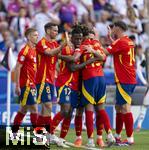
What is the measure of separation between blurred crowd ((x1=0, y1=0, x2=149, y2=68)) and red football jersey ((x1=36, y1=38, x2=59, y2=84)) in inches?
356

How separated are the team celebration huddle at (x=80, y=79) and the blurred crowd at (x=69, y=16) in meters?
8.61

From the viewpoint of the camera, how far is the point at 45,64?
1588 centimetres

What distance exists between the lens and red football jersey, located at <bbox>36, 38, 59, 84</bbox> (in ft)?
51.9

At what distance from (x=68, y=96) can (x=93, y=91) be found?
0.49m

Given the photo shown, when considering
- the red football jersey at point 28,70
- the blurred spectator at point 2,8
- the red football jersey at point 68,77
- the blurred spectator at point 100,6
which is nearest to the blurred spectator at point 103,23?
the blurred spectator at point 100,6

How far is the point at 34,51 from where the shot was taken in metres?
16.7

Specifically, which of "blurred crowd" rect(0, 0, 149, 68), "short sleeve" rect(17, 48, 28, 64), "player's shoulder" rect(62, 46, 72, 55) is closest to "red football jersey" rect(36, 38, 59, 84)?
"player's shoulder" rect(62, 46, 72, 55)

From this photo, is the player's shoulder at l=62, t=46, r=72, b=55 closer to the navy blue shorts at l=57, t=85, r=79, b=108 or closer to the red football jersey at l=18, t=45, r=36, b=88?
the navy blue shorts at l=57, t=85, r=79, b=108

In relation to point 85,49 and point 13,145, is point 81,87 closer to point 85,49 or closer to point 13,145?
point 85,49

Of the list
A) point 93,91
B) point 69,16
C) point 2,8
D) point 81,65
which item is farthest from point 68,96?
point 2,8

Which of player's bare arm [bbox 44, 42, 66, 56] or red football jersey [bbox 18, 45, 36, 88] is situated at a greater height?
player's bare arm [bbox 44, 42, 66, 56]

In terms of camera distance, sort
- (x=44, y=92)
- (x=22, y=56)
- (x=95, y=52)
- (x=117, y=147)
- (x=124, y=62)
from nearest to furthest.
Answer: (x=95, y=52) → (x=117, y=147) → (x=44, y=92) → (x=124, y=62) → (x=22, y=56)

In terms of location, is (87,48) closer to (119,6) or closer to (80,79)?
(80,79)

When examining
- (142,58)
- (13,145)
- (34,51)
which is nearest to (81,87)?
(34,51)
